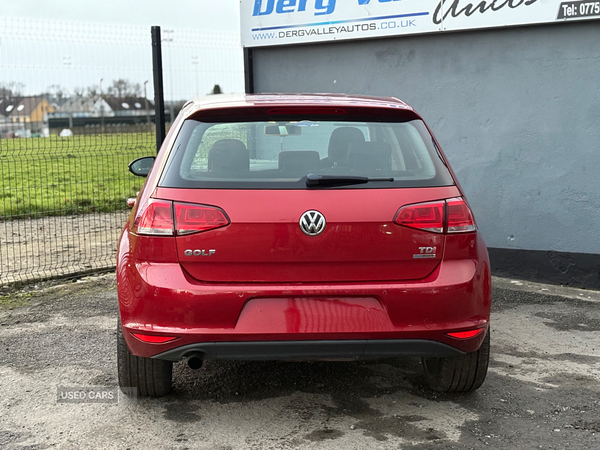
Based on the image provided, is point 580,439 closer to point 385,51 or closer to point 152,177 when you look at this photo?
point 152,177

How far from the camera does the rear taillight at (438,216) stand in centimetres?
341

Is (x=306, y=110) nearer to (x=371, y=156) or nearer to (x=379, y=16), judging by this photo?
(x=371, y=156)

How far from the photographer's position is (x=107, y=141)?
837 cm

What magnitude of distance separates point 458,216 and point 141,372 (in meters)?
1.83

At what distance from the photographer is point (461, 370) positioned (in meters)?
3.92

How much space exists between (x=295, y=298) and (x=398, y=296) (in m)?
0.48

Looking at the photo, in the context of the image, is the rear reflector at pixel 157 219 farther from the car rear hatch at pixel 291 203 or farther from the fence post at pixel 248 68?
the fence post at pixel 248 68

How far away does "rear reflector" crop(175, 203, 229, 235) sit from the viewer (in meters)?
3.33

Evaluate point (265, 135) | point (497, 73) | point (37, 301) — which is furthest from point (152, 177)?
point (497, 73)

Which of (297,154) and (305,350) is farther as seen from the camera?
(297,154)

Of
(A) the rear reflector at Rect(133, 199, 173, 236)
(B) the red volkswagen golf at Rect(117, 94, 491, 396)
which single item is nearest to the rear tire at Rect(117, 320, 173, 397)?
(B) the red volkswagen golf at Rect(117, 94, 491, 396)

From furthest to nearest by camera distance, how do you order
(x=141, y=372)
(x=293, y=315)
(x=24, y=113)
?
1. (x=24, y=113)
2. (x=141, y=372)
3. (x=293, y=315)

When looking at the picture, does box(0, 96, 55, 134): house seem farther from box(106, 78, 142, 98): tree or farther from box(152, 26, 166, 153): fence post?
box(152, 26, 166, 153): fence post

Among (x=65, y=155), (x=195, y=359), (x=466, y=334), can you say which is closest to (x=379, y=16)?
(x=65, y=155)
